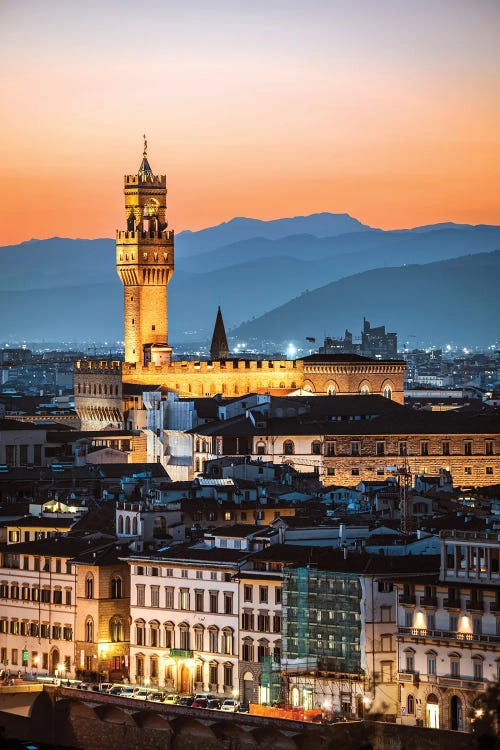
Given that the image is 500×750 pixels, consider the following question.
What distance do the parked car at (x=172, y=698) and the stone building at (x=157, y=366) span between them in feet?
163

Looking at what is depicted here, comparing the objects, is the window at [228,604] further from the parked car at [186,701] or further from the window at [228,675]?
the parked car at [186,701]

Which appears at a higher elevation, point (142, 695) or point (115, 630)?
point (115, 630)

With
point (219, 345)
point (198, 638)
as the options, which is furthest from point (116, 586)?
point (219, 345)

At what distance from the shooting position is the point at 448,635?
49.5 metres

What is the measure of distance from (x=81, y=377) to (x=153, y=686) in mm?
53679

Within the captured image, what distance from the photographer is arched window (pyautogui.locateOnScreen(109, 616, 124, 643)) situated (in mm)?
58344

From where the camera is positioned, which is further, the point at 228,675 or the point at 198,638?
the point at 198,638

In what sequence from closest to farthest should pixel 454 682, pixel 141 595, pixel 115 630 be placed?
1. pixel 454 682
2. pixel 141 595
3. pixel 115 630

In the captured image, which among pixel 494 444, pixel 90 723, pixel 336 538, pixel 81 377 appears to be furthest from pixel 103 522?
pixel 81 377

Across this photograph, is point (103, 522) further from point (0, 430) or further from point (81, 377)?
point (81, 377)

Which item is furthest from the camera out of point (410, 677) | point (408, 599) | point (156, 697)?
point (156, 697)

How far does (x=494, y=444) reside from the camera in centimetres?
8606

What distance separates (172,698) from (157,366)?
→ 53225 mm

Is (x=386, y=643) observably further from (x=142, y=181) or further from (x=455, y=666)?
(x=142, y=181)
